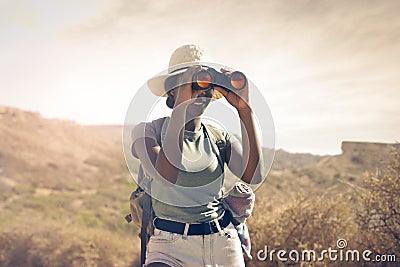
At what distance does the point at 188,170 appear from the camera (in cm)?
202

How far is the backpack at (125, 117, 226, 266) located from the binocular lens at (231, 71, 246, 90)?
12.2 inches

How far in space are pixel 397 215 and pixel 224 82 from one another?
12.2 ft

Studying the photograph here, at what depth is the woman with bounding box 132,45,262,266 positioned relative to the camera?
191cm

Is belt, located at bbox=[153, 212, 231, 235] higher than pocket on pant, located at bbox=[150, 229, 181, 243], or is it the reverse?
belt, located at bbox=[153, 212, 231, 235]

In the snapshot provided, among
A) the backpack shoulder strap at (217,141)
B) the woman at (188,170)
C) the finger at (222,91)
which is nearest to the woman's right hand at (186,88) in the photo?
the woman at (188,170)

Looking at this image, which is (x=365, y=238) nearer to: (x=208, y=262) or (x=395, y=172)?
(x=395, y=172)

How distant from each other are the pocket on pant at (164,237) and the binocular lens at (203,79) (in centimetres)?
65

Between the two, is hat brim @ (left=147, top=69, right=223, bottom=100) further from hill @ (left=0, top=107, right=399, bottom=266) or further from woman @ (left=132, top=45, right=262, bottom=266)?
hill @ (left=0, top=107, right=399, bottom=266)

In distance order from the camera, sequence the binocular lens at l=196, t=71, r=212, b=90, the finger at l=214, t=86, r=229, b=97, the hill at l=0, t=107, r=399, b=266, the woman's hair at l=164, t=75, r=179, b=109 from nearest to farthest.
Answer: the binocular lens at l=196, t=71, r=212, b=90 → the finger at l=214, t=86, r=229, b=97 → the woman's hair at l=164, t=75, r=179, b=109 → the hill at l=0, t=107, r=399, b=266

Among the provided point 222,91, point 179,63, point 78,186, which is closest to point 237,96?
point 222,91

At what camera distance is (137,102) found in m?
2.10

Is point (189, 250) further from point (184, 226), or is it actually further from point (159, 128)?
point (159, 128)

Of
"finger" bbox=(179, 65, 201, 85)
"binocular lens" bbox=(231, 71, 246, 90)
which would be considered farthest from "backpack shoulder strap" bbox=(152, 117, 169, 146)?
"binocular lens" bbox=(231, 71, 246, 90)

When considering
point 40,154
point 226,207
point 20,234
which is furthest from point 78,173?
point 226,207
